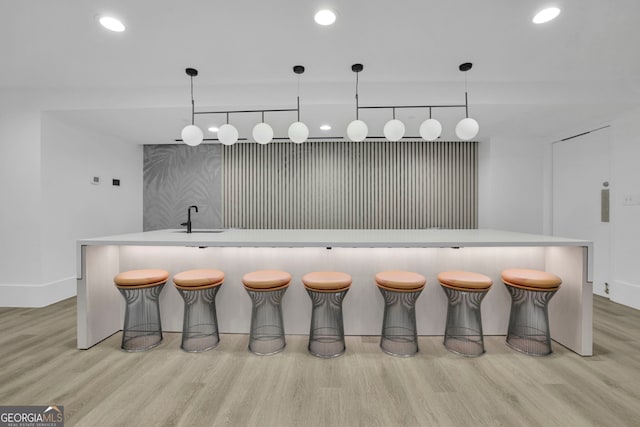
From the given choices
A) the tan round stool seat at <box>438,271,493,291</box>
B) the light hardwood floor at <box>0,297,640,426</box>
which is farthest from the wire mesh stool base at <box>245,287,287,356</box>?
the tan round stool seat at <box>438,271,493,291</box>

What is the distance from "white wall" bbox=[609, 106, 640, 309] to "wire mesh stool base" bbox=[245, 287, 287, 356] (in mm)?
4348

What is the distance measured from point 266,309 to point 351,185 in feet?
10.4

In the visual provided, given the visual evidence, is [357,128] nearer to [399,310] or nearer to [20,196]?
[399,310]

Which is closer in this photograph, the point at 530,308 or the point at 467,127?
the point at 530,308

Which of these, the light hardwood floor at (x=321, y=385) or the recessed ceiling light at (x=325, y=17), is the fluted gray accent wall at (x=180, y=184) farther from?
the recessed ceiling light at (x=325, y=17)

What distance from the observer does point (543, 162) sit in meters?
4.62

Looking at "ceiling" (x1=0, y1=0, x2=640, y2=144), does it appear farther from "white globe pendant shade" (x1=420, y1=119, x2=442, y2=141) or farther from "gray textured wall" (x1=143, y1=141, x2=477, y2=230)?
"gray textured wall" (x1=143, y1=141, x2=477, y2=230)

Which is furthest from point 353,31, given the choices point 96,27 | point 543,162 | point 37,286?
point 37,286

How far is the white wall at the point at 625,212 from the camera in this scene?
338cm

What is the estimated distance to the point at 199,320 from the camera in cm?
251

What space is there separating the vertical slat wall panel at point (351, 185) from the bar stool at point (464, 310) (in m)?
2.70

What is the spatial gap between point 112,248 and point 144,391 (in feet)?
4.69

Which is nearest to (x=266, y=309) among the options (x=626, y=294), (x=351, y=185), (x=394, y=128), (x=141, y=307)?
(x=141, y=307)

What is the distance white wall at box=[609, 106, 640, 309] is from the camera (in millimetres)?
3381
